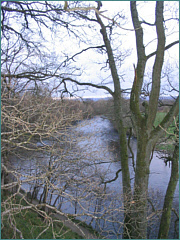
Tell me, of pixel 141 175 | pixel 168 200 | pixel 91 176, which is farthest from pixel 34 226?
pixel 168 200

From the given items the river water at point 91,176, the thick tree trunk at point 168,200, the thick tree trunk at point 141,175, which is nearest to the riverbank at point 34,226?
the river water at point 91,176

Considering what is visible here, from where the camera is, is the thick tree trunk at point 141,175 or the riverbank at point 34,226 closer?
the riverbank at point 34,226

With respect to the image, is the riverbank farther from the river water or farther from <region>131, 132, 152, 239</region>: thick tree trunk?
<region>131, 132, 152, 239</region>: thick tree trunk

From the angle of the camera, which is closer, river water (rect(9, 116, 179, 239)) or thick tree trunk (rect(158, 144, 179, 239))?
river water (rect(9, 116, 179, 239))

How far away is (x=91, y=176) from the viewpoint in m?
8.24

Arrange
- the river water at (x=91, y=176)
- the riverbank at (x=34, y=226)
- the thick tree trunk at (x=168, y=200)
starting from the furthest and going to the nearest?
the thick tree trunk at (x=168, y=200) < the river water at (x=91, y=176) < the riverbank at (x=34, y=226)

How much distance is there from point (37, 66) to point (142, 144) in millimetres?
4630

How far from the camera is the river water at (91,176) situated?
588 cm

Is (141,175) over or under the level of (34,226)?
over

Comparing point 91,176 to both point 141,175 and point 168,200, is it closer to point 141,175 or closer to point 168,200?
point 141,175

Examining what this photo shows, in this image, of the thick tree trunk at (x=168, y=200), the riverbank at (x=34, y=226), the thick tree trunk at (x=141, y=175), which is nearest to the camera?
the riverbank at (x=34, y=226)

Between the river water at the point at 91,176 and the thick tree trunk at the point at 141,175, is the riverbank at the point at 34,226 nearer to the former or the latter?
the river water at the point at 91,176

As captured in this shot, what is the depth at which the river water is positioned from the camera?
5.88m

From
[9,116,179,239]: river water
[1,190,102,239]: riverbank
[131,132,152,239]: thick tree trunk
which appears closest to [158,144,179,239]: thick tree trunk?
[9,116,179,239]: river water
